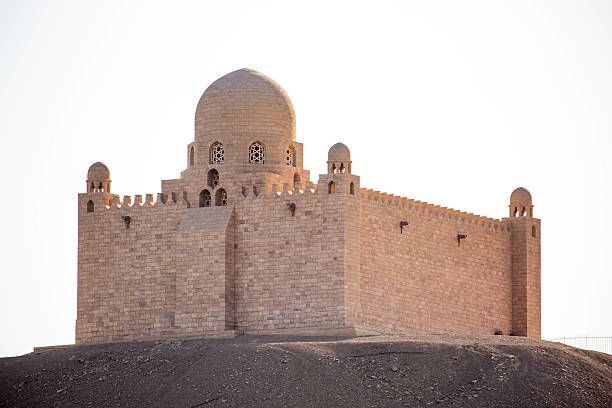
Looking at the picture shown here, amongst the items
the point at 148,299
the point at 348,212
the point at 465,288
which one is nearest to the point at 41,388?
the point at 148,299

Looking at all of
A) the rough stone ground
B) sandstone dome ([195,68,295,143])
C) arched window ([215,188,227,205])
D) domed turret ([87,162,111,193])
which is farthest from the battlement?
domed turret ([87,162,111,193])

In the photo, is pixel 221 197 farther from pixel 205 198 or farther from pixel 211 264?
pixel 211 264

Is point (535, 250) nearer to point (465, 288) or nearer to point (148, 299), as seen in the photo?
point (465, 288)

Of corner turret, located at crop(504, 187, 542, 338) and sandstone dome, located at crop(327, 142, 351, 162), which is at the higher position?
sandstone dome, located at crop(327, 142, 351, 162)

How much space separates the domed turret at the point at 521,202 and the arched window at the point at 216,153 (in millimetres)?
12066

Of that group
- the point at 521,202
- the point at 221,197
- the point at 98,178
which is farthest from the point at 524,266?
the point at 98,178

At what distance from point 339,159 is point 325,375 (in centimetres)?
940

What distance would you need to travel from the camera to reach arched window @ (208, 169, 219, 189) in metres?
66.5

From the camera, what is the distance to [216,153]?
6694 centimetres

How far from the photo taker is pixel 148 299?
66000mm

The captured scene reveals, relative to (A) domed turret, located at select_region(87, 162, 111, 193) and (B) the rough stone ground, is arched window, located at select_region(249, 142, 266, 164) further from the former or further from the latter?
(B) the rough stone ground

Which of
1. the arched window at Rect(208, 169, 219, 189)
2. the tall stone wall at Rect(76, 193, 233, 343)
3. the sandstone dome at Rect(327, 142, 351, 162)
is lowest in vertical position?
the tall stone wall at Rect(76, 193, 233, 343)

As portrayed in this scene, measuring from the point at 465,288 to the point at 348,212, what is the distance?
→ 7.68 meters

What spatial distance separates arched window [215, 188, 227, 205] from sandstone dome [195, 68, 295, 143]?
6.02 ft
